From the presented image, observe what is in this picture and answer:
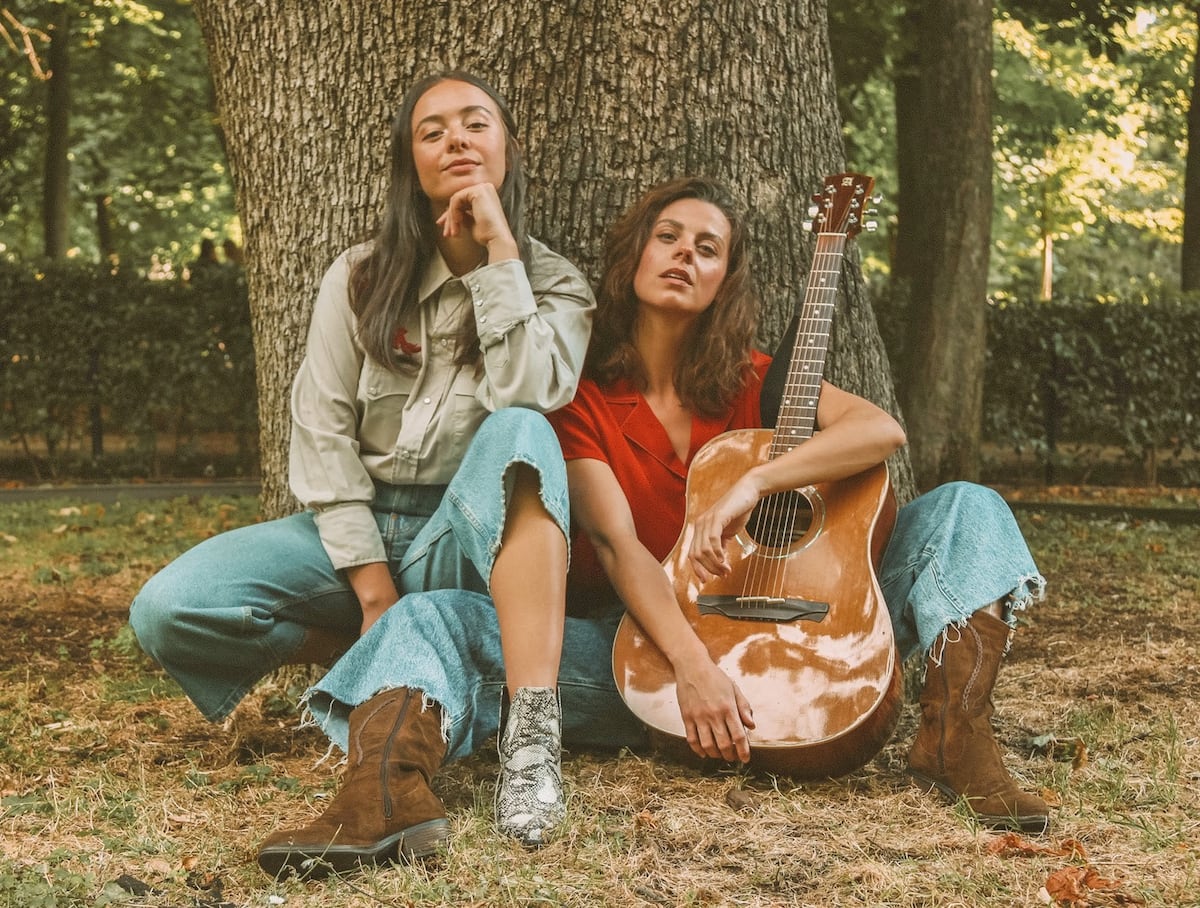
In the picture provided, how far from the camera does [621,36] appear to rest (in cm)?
397

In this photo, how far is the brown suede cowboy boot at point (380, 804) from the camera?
2570mm

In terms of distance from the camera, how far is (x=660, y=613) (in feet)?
10.4

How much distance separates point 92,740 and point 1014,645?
3343 millimetres

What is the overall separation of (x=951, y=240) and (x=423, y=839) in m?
6.38

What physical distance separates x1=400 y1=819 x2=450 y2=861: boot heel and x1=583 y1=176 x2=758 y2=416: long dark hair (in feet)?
4.65

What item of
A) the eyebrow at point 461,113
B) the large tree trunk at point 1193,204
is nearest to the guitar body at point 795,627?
the eyebrow at point 461,113

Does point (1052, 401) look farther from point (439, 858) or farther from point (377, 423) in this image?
point (439, 858)

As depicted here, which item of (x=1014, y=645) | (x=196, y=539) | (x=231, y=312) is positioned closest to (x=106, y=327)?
(x=231, y=312)

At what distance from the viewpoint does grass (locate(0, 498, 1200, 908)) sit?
99.0 inches

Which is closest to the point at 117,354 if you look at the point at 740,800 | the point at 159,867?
the point at 159,867

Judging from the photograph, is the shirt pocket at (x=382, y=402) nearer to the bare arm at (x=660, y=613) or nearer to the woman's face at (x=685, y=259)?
the bare arm at (x=660, y=613)

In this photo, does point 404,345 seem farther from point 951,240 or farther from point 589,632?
point 951,240

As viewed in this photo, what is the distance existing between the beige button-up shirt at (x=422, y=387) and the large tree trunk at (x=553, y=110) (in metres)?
0.62

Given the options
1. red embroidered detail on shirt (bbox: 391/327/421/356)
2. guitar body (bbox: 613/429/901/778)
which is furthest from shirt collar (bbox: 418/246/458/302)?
guitar body (bbox: 613/429/901/778)
